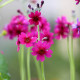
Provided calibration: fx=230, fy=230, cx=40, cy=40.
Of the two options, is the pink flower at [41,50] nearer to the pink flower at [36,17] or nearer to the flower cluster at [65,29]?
the pink flower at [36,17]

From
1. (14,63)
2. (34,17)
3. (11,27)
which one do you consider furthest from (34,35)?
(14,63)

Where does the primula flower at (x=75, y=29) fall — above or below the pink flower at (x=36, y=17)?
below

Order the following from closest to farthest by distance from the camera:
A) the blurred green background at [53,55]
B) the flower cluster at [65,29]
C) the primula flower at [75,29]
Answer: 1. the primula flower at [75,29]
2. the flower cluster at [65,29]
3. the blurred green background at [53,55]

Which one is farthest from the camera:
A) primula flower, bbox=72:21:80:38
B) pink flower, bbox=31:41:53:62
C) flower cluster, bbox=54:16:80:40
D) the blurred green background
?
the blurred green background

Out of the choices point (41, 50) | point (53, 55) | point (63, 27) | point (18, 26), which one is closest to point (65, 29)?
point (63, 27)

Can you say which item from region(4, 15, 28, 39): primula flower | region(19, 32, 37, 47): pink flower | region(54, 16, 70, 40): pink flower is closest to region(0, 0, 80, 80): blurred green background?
region(4, 15, 28, 39): primula flower

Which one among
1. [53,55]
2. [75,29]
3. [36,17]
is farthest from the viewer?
[53,55]

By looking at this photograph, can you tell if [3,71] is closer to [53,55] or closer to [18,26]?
[18,26]

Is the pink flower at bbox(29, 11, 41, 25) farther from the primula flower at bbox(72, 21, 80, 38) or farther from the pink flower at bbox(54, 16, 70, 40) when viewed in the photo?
the pink flower at bbox(54, 16, 70, 40)

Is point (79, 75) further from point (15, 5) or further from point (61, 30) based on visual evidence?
point (15, 5)

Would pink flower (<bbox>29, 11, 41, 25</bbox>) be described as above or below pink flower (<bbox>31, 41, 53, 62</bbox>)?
above

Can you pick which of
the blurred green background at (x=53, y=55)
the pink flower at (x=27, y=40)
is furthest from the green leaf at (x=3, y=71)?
the blurred green background at (x=53, y=55)
